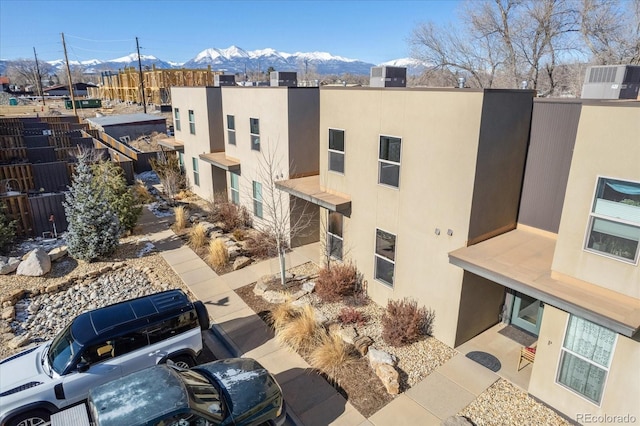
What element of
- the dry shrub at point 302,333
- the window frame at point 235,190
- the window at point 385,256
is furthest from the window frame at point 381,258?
the window frame at point 235,190

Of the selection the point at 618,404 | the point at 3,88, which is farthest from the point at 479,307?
the point at 3,88

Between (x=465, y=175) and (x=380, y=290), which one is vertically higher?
(x=465, y=175)

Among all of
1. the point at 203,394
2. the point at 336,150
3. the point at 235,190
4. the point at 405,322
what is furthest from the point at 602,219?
the point at 235,190

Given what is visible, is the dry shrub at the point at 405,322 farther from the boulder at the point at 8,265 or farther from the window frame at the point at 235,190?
the boulder at the point at 8,265

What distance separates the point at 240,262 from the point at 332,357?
6.23 meters

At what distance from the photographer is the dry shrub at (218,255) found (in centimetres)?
1405

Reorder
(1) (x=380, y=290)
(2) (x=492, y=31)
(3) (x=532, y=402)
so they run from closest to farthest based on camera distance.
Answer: (3) (x=532, y=402), (1) (x=380, y=290), (2) (x=492, y=31)

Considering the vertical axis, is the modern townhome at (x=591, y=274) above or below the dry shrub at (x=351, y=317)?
above

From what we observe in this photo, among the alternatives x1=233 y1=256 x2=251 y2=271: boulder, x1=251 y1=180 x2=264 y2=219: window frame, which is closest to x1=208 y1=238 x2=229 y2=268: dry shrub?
x1=233 y1=256 x2=251 y2=271: boulder

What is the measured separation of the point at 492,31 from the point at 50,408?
31.4 m

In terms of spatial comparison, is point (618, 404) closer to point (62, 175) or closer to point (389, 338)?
point (389, 338)

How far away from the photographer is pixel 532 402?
798cm

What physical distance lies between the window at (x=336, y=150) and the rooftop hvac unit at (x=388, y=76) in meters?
1.88

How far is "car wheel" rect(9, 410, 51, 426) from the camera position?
6875 millimetres
